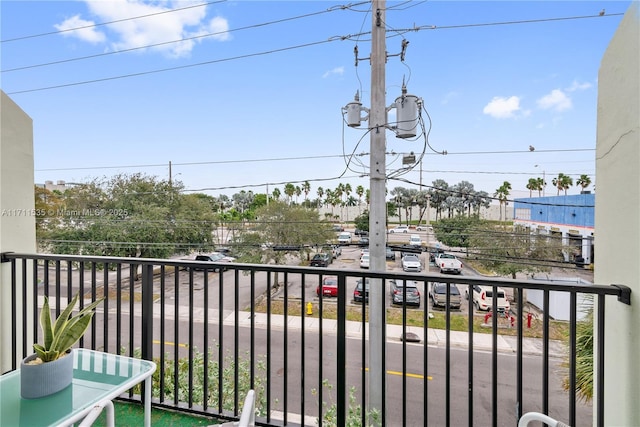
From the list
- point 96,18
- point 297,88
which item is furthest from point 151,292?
point 297,88

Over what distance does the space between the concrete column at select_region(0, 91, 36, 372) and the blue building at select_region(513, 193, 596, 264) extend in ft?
28.0

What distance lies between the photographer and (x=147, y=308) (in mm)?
1550

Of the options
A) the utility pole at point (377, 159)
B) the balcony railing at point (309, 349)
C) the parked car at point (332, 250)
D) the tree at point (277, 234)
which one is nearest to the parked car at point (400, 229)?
the parked car at point (332, 250)

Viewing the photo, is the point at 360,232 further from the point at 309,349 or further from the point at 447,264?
the point at 309,349

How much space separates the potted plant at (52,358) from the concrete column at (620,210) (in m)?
1.84

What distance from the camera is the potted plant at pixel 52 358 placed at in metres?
0.94

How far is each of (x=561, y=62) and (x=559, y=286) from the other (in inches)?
243

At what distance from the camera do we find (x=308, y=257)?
42.7 feet

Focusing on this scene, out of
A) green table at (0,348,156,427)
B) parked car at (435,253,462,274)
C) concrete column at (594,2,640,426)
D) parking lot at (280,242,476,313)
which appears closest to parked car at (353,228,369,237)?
parking lot at (280,242,476,313)

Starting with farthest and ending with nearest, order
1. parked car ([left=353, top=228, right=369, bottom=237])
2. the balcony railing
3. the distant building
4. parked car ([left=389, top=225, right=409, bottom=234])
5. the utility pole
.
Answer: parked car ([left=389, top=225, right=409, bottom=234])
parked car ([left=353, top=228, right=369, bottom=237])
the distant building
the utility pole
the balcony railing

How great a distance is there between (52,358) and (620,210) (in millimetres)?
1997

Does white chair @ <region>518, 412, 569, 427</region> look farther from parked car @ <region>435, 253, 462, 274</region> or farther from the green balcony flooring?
parked car @ <region>435, 253, 462, 274</region>

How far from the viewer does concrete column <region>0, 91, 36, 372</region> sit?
183 cm

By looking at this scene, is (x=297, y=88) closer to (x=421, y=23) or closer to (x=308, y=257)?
(x=421, y=23)
